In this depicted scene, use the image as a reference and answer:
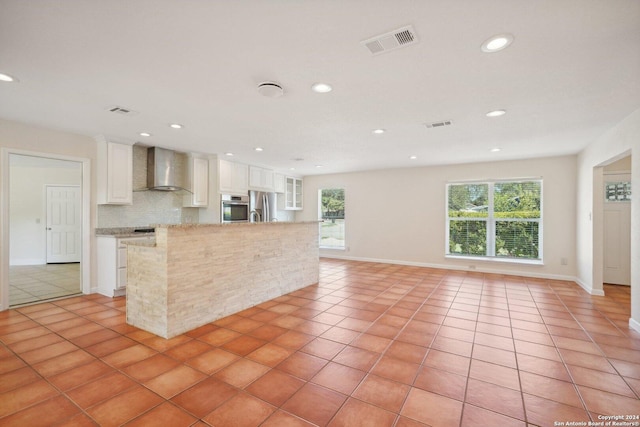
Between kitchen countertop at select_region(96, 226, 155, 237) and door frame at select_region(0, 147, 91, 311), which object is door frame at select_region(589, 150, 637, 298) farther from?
door frame at select_region(0, 147, 91, 311)

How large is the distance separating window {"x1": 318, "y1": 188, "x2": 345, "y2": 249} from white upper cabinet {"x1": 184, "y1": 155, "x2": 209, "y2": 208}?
11.2ft

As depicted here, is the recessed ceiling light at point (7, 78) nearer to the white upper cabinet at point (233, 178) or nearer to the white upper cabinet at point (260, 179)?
the white upper cabinet at point (233, 178)

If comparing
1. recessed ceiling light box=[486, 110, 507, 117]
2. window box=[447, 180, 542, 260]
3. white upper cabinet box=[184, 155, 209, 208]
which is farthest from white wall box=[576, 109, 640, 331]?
white upper cabinet box=[184, 155, 209, 208]

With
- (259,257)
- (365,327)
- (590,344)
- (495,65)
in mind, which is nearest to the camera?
(495,65)

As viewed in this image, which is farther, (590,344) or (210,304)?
(210,304)

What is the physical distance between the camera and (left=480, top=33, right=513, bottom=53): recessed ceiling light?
6.00ft

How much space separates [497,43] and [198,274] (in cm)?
331

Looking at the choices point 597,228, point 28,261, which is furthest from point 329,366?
point 28,261

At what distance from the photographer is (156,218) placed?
207 inches

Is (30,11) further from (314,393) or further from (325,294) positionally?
(325,294)

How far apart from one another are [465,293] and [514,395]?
2.67m

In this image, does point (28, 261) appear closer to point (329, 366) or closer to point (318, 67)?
point (329, 366)

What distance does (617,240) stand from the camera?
507cm

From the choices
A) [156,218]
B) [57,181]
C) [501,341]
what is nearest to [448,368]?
[501,341]
